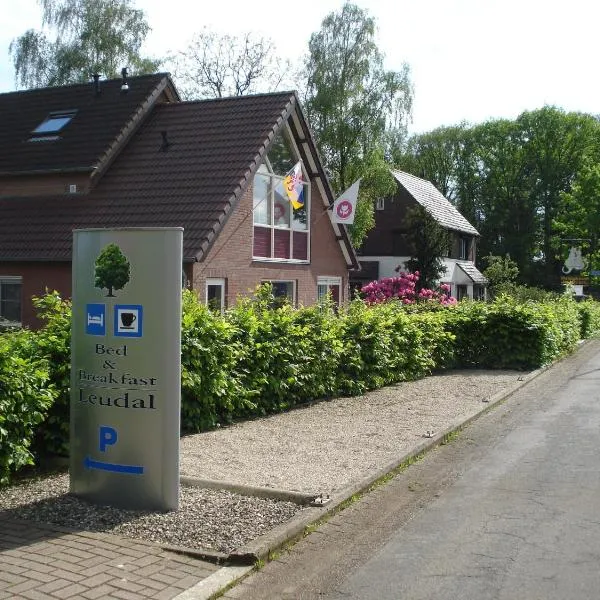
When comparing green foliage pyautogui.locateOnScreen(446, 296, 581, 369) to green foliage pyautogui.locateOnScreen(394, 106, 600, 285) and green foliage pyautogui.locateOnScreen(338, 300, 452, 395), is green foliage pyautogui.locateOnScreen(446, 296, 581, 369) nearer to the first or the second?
green foliage pyautogui.locateOnScreen(338, 300, 452, 395)

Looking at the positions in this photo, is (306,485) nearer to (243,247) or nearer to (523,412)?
(523,412)

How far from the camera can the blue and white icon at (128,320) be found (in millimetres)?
6359

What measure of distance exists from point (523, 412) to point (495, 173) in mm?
57599

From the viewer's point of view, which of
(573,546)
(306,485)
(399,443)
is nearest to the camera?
(573,546)

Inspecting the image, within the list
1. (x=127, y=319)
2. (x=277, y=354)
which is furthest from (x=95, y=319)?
(x=277, y=354)

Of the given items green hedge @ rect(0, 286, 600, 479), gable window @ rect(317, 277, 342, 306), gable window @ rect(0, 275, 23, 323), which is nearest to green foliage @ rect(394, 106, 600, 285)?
gable window @ rect(317, 277, 342, 306)

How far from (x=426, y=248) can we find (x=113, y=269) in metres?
29.6

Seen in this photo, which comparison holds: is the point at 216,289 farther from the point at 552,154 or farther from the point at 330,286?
the point at 552,154

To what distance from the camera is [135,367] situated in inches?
249

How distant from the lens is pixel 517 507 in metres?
6.88

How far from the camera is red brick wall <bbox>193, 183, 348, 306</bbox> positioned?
66.1ft

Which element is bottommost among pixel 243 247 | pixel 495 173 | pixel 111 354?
pixel 111 354

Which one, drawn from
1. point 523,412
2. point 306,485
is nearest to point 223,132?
point 523,412

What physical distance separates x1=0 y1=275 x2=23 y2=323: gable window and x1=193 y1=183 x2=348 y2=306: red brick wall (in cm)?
532
